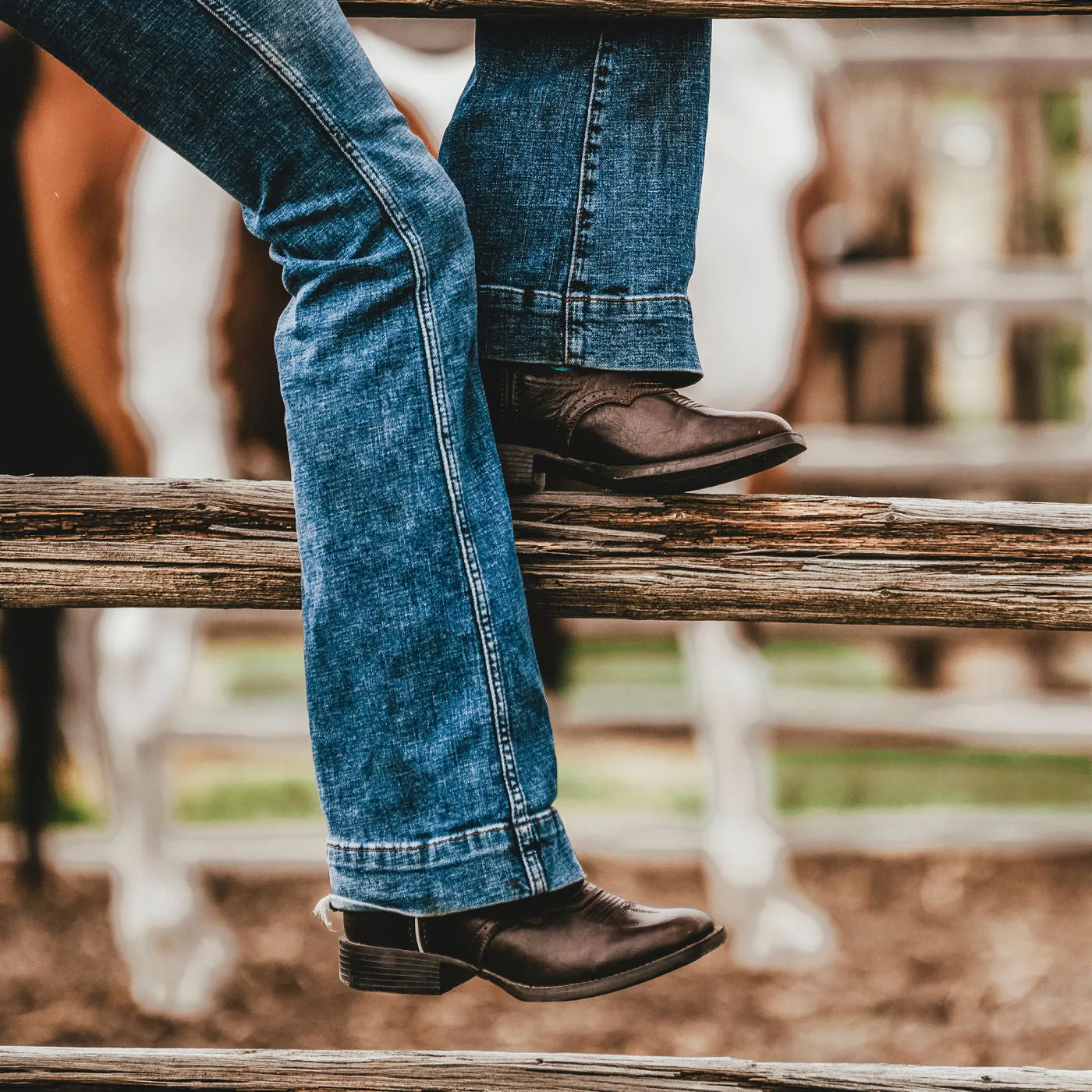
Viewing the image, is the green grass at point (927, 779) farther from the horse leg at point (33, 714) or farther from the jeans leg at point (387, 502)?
the jeans leg at point (387, 502)

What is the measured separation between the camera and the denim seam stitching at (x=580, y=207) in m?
0.74

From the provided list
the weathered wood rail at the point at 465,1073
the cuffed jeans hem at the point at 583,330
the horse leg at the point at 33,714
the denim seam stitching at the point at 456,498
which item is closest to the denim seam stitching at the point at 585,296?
the cuffed jeans hem at the point at 583,330

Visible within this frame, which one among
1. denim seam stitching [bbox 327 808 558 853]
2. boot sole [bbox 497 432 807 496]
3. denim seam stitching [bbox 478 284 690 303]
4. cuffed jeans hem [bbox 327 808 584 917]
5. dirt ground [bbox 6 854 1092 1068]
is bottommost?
dirt ground [bbox 6 854 1092 1068]

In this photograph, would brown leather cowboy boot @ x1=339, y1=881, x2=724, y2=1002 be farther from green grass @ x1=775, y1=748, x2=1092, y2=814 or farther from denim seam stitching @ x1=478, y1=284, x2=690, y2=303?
green grass @ x1=775, y1=748, x2=1092, y2=814

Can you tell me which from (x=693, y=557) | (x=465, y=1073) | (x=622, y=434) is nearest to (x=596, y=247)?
(x=622, y=434)

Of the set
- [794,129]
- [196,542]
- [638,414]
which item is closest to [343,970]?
[196,542]

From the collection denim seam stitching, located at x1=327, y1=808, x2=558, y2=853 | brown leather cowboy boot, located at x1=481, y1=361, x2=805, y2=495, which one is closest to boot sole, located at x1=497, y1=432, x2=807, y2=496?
brown leather cowboy boot, located at x1=481, y1=361, x2=805, y2=495

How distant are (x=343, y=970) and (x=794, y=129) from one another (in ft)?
5.19

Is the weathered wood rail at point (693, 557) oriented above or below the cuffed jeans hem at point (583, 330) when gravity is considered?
below

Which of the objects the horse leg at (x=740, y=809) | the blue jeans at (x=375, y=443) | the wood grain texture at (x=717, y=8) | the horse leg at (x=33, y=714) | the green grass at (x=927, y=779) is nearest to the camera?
the blue jeans at (x=375, y=443)

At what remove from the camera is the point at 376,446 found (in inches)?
25.7

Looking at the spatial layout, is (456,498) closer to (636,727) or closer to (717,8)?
(717,8)

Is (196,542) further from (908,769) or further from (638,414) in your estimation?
(908,769)

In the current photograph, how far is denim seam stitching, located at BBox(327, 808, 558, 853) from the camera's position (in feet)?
2.15
